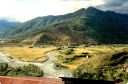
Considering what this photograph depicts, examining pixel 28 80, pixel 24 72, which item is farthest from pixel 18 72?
pixel 28 80

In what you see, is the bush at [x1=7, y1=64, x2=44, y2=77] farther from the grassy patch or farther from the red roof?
the red roof

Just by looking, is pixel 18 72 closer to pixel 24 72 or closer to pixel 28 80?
pixel 24 72

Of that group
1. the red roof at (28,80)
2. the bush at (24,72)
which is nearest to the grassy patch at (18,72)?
the bush at (24,72)

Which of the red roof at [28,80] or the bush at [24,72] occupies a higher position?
the red roof at [28,80]

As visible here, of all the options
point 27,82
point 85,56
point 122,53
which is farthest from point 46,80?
point 85,56

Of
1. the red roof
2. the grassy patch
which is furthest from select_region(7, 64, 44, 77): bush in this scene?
the red roof

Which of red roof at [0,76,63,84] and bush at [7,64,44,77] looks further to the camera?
bush at [7,64,44,77]

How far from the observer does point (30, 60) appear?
14488cm

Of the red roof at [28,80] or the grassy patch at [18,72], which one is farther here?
the grassy patch at [18,72]

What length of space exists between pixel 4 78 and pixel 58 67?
3220 inches

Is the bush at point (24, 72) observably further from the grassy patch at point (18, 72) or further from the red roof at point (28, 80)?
the red roof at point (28, 80)

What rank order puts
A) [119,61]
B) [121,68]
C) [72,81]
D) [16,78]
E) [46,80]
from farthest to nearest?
[119,61], [121,68], [16,78], [46,80], [72,81]

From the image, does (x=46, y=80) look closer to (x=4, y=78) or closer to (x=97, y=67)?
(x=4, y=78)

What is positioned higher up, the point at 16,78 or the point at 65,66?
the point at 16,78
